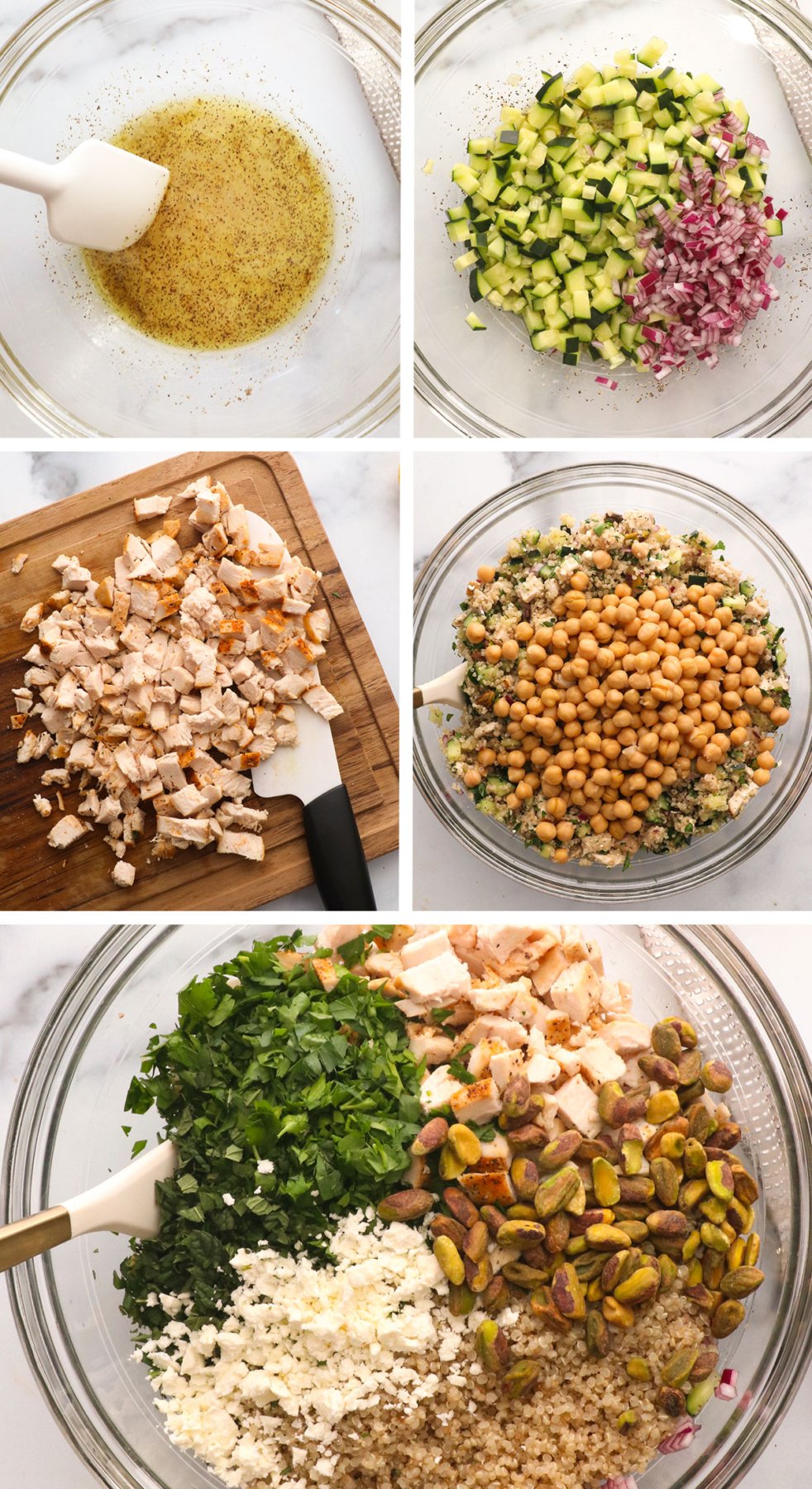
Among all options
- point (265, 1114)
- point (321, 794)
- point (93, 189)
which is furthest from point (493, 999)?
point (93, 189)

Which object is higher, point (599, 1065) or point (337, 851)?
point (337, 851)

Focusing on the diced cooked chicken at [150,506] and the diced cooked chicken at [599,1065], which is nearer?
the diced cooked chicken at [599,1065]

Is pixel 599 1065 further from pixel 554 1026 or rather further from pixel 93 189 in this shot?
pixel 93 189

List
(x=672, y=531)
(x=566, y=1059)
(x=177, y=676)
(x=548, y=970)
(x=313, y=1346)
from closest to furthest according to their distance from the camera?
(x=313, y=1346)
(x=566, y=1059)
(x=548, y=970)
(x=177, y=676)
(x=672, y=531)

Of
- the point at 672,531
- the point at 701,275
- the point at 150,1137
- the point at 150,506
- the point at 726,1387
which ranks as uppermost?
the point at 701,275

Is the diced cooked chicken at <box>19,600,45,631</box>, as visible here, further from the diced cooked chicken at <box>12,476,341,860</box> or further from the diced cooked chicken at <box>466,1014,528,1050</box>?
the diced cooked chicken at <box>466,1014,528,1050</box>

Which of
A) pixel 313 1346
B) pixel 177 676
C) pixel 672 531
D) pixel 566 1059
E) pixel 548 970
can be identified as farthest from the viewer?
pixel 672 531

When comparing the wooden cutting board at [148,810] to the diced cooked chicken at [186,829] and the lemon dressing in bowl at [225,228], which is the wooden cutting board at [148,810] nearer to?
the diced cooked chicken at [186,829]

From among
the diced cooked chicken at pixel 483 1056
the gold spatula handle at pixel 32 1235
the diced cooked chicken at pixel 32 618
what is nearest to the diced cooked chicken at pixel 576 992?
the diced cooked chicken at pixel 483 1056
